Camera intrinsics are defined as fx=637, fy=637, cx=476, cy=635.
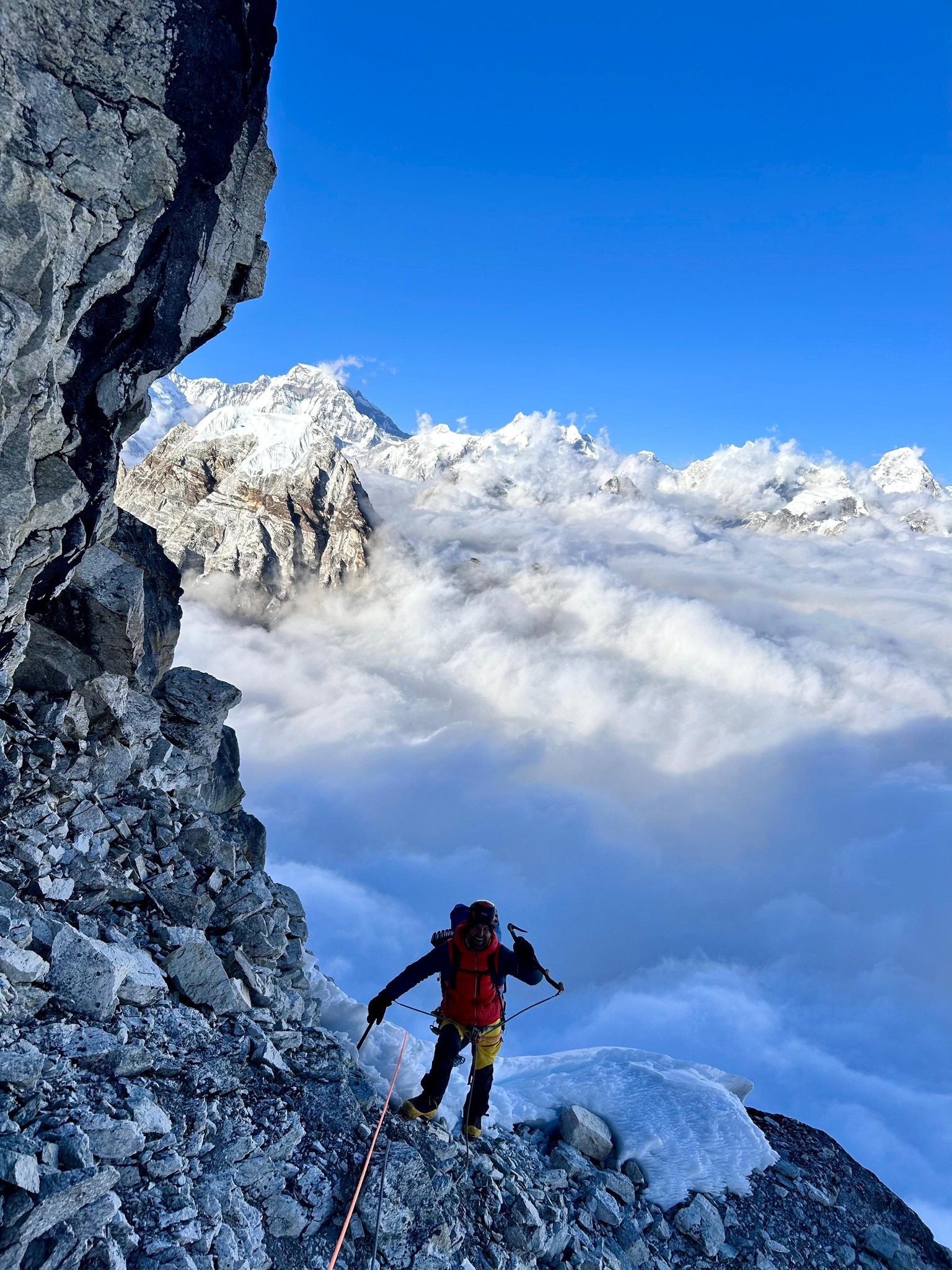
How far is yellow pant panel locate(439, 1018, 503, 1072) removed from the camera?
31.5 ft

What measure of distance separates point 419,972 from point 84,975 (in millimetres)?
4363

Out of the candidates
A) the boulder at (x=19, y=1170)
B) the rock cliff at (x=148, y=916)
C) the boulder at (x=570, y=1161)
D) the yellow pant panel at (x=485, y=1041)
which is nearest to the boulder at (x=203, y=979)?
the rock cliff at (x=148, y=916)

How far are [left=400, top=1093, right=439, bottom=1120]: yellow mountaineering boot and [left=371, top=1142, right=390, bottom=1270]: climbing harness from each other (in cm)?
91

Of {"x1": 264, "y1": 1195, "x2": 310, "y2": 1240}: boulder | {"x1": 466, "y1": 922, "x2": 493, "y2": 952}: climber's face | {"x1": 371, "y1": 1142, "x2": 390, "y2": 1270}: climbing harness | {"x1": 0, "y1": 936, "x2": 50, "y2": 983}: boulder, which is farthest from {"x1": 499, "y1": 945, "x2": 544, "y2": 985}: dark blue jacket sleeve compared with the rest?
{"x1": 0, "y1": 936, "x2": 50, "y2": 983}: boulder

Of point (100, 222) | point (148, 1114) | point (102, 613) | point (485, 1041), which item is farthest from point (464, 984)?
point (100, 222)

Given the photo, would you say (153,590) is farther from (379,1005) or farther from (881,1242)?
(881,1242)

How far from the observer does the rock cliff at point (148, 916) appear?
20.6 feet

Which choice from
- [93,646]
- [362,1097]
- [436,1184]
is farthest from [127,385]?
[436,1184]

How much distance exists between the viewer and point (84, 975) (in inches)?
316

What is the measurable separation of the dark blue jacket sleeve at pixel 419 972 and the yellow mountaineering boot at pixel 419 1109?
1566 millimetres

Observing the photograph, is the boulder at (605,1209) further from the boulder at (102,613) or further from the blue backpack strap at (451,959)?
the boulder at (102,613)

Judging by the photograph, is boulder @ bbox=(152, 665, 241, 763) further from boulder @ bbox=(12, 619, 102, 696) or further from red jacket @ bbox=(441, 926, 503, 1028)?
red jacket @ bbox=(441, 926, 503, 1028)

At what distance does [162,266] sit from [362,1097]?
13858 millimetres

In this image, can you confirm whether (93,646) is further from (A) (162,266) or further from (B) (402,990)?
(B) (402,990)
